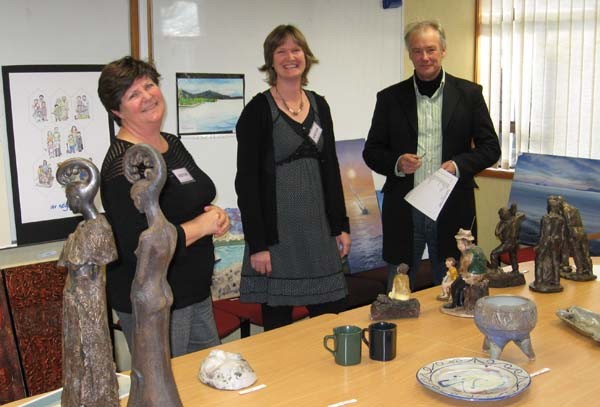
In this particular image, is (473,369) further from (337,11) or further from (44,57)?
(337,11)

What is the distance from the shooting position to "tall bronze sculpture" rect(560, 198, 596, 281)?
2.54 metres

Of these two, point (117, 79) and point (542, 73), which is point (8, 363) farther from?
point (542, 73)

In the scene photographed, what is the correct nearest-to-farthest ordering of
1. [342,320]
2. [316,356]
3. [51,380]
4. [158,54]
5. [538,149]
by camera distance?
[316,356], [342,320], [51,380], [158,54], [538,149]

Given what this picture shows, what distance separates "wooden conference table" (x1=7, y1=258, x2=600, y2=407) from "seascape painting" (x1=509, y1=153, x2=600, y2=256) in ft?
7.63

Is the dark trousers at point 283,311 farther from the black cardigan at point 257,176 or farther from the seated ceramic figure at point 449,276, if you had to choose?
the seated ceramic figure at point 449,276

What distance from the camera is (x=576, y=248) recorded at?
2604 mm

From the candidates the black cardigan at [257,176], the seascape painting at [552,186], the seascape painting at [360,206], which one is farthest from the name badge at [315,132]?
the seascape painting at [552,186]

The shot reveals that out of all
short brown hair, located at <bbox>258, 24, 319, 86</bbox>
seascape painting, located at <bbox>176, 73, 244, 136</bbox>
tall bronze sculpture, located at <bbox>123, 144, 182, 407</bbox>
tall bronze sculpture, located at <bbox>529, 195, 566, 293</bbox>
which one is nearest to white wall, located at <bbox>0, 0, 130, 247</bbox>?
seascape painting, located at <bbox>176, 73, 244, 136</bbox>

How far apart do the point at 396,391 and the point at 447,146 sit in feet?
5.70

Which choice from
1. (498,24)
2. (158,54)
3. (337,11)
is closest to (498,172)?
(498,24)

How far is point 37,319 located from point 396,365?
177 centimetres

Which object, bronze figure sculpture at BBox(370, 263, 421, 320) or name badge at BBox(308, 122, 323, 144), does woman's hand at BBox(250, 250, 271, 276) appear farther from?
bronze figure sculpture at BBox(370, 263, 421, 320)

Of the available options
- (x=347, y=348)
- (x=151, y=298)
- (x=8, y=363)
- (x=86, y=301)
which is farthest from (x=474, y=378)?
(x=8, y=363)

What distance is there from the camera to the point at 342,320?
2.29 meters
